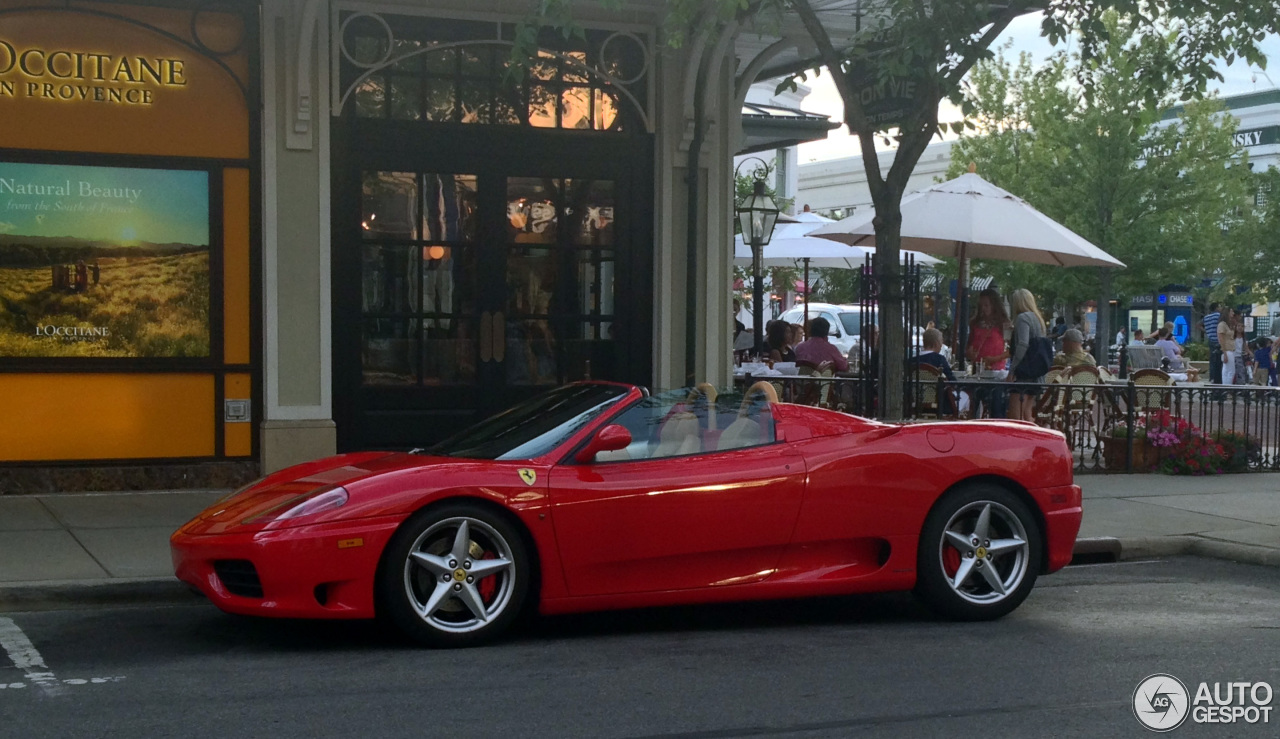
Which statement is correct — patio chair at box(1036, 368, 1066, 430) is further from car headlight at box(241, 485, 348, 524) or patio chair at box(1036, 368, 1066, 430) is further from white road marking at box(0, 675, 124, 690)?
white road marking at box(0, 675, 124, 690)

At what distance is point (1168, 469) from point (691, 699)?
9.37m

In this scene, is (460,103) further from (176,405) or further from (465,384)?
(176,405)

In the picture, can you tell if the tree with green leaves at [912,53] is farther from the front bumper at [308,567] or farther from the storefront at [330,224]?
the front bumper at [308,567]

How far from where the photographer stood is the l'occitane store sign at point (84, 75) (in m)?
10.4

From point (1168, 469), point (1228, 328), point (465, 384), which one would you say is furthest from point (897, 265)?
point (1228, 328)

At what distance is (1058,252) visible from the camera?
14484 millimetres

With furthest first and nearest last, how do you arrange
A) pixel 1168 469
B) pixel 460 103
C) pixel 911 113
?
pixel 1168 469 → pixel 460 103 → pixel 911 113

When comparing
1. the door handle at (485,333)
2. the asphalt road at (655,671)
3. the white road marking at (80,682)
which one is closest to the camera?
the asphalt road at (655,671)

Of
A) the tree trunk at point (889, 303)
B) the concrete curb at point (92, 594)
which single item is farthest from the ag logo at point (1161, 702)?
the concrete curb at point (92, 594)

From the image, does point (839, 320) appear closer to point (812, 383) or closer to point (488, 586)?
point (812, 383)

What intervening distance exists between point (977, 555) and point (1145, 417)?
7248mm

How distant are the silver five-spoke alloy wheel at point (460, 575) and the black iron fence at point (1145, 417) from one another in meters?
7.32

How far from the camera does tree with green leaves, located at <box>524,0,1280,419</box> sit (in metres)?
9.27

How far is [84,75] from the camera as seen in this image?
10.6 meters
